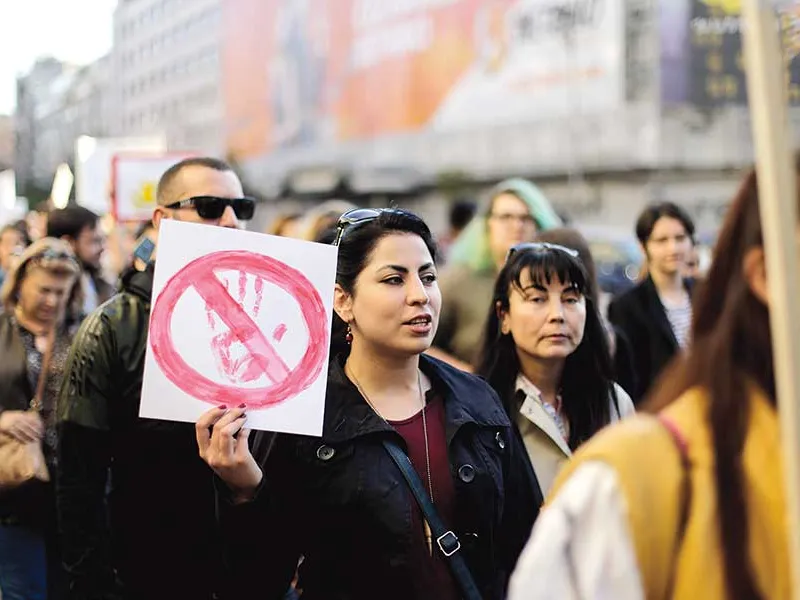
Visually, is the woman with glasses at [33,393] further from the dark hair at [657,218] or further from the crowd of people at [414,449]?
the dark hair at [657,218]

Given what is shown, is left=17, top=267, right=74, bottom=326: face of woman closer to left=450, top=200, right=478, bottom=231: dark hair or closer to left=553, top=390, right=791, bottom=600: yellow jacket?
left=450, top=200, right=478, bottom=231: dark hair

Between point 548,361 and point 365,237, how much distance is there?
1.05 meters

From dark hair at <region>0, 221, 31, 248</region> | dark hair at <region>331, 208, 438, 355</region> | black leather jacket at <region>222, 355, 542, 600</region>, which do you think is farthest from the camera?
dark hair at <region>0, 221, 31, 248</region>

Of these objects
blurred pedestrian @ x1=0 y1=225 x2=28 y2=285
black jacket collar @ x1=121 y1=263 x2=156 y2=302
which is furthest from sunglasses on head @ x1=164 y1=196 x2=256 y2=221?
blurred pedestrian @ x1=0 y1=225 x2=28 y2=285

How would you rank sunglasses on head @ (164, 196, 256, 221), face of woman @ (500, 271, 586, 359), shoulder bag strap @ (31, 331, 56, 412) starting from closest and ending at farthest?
sunglasses on head @ (164, 196, 256, 221) < face of woman @ (500, 271, 586, 359) < shoulder bag strap @ (31, 331, 56, 412)

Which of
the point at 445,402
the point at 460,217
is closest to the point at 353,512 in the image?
the point at 445,402

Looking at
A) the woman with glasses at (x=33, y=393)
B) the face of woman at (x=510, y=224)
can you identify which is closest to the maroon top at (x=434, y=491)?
the woman with glasses at (x=33, y=393)

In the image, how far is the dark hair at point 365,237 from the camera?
287cm

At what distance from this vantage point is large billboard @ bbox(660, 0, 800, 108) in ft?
123

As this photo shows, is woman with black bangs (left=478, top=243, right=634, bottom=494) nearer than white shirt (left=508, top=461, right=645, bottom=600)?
No

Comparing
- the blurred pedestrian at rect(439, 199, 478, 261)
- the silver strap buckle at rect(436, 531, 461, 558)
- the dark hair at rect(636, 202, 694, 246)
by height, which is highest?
the blurred pedestrian at rect(439, 199, 478, 261)

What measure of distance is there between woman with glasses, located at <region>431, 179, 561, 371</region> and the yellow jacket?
3.31 meters

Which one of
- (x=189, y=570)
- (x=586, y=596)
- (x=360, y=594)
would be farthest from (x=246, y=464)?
(x=586, y=596)

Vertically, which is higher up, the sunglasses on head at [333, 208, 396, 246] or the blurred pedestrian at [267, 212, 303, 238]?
the blurred pedestrian at [267, 212, 303, 238]
